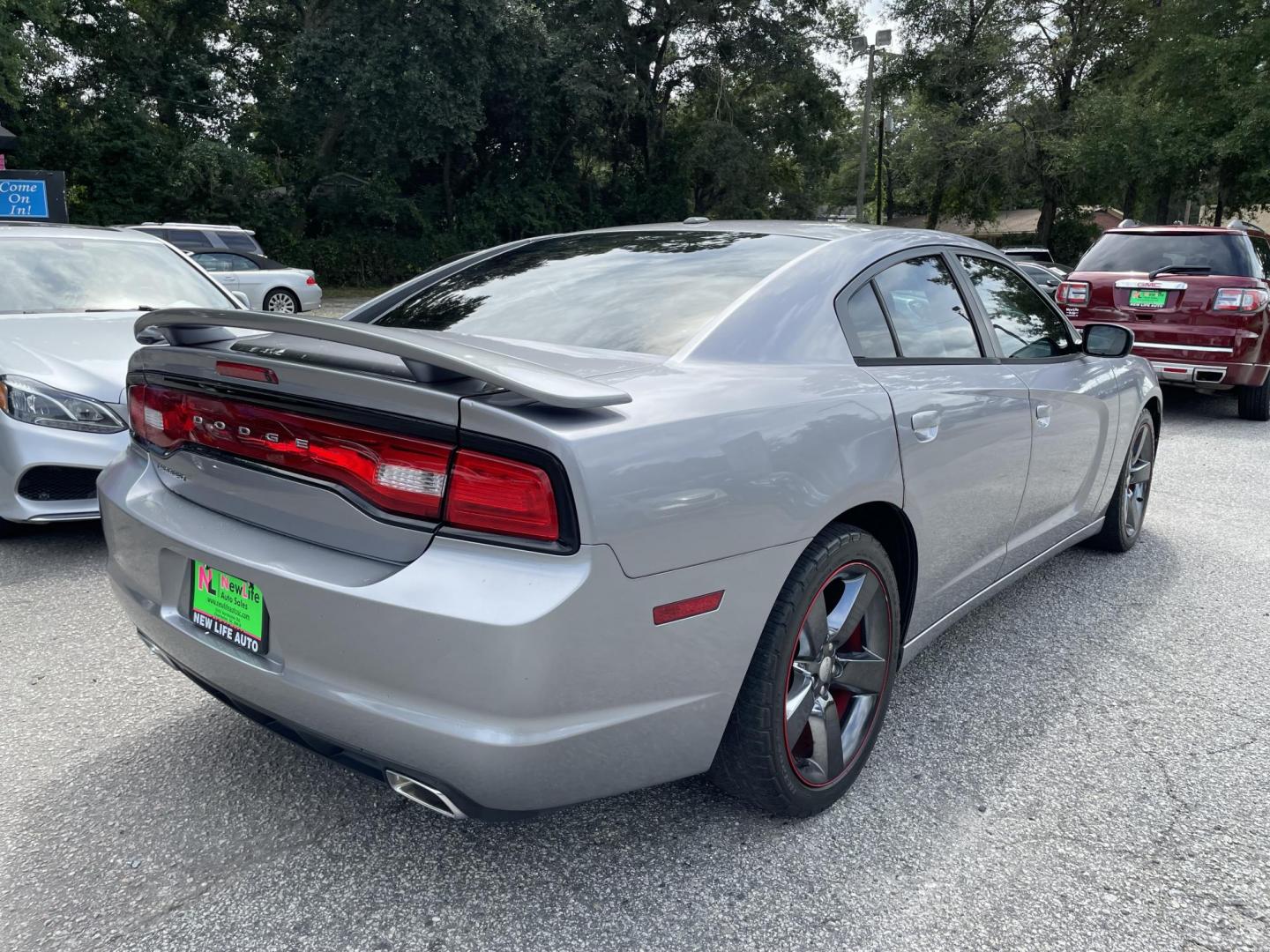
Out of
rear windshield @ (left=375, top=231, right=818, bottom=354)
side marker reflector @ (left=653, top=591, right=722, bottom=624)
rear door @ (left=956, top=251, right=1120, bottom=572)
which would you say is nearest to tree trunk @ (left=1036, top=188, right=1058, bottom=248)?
rear door @ (left=956, top=251, right=1120, bottom=572)

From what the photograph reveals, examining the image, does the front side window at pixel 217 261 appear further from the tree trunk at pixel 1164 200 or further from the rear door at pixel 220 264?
the tree trunk at pixel 1164 200

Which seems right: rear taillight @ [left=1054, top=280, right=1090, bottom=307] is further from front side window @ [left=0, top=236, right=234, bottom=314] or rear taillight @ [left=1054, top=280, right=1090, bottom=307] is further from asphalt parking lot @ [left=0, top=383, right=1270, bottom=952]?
front side window @ [left=0, top=236, right=234, bottom=314]

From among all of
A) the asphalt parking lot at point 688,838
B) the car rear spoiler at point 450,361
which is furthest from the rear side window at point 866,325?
the asphalt parking lot at point 688,838

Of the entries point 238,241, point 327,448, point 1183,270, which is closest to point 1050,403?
point 327,448

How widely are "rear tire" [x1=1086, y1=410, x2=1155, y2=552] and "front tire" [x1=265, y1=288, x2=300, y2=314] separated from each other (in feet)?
49.6

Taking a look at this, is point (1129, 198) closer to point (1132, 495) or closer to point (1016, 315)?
point (1132, 495)

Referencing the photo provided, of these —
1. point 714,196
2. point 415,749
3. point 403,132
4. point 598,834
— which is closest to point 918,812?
point 598,834

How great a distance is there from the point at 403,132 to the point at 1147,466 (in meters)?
23.8

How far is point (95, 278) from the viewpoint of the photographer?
5379 mm

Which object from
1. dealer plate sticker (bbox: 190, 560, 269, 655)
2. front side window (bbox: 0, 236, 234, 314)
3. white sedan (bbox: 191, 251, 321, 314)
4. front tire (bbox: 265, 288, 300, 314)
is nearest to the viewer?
dealer plate sticker (bbox: 190, 560, 269, 655)

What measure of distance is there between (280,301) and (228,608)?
54.0 feet

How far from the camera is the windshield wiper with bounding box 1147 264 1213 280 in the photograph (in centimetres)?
828

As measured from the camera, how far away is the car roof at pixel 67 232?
5426mm

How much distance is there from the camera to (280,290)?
17078 mm
